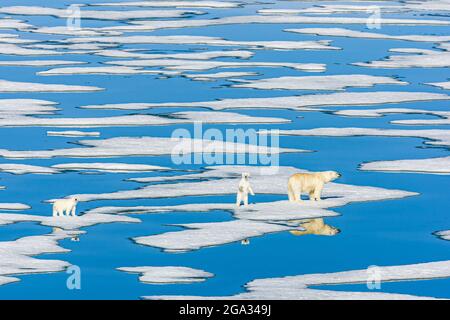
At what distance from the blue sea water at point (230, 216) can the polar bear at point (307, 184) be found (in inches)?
8.9

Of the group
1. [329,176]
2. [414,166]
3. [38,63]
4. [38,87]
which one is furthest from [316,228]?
[38,63]

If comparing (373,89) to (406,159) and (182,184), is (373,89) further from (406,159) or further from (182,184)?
(182,184)

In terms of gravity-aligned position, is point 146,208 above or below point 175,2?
below

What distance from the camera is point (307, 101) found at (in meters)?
13.4

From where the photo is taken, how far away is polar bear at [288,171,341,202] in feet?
29.0

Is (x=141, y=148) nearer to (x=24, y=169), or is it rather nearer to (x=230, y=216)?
(x=24, y=169)

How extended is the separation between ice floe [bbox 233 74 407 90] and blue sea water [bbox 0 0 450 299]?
210mm

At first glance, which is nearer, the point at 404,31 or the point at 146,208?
the point at 146,208

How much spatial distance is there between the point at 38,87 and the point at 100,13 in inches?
291

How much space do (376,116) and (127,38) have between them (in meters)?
6.54

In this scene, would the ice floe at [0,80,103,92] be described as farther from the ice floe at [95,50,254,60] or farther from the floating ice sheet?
the floating ice sheet

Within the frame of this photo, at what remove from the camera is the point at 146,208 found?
8.77m

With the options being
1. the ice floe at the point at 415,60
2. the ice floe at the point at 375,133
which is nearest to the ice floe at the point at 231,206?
the ice floe at the point at 375,133
